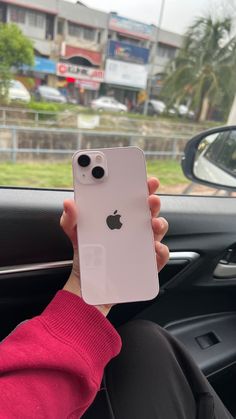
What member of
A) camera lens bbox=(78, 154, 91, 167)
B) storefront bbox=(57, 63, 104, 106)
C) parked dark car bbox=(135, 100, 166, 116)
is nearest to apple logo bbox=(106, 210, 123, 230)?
camera lens bbox=(78, 154, 91, 167)

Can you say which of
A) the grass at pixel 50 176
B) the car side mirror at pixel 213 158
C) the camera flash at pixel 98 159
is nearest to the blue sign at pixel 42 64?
the grass at pixel 50 176

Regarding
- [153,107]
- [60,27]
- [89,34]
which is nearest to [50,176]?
[60,27]

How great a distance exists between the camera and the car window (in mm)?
1936

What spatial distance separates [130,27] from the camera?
2885 millimetres

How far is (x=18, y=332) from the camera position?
24.3 inches

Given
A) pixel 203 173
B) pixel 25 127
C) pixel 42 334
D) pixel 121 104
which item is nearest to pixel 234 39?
pixel 121 104

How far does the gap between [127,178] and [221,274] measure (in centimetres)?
56

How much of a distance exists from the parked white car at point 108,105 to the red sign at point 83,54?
1.55 feet

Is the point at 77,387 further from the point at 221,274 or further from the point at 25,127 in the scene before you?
the point at 25,127

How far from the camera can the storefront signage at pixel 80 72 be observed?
3379 mm

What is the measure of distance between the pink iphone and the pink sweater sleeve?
56 millimetres

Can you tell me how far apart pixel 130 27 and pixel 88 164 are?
253 centimetres

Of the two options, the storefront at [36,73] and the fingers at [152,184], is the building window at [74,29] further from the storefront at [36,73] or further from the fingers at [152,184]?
the fingers at [152,184]

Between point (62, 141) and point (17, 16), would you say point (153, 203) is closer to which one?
point (17, 16)
